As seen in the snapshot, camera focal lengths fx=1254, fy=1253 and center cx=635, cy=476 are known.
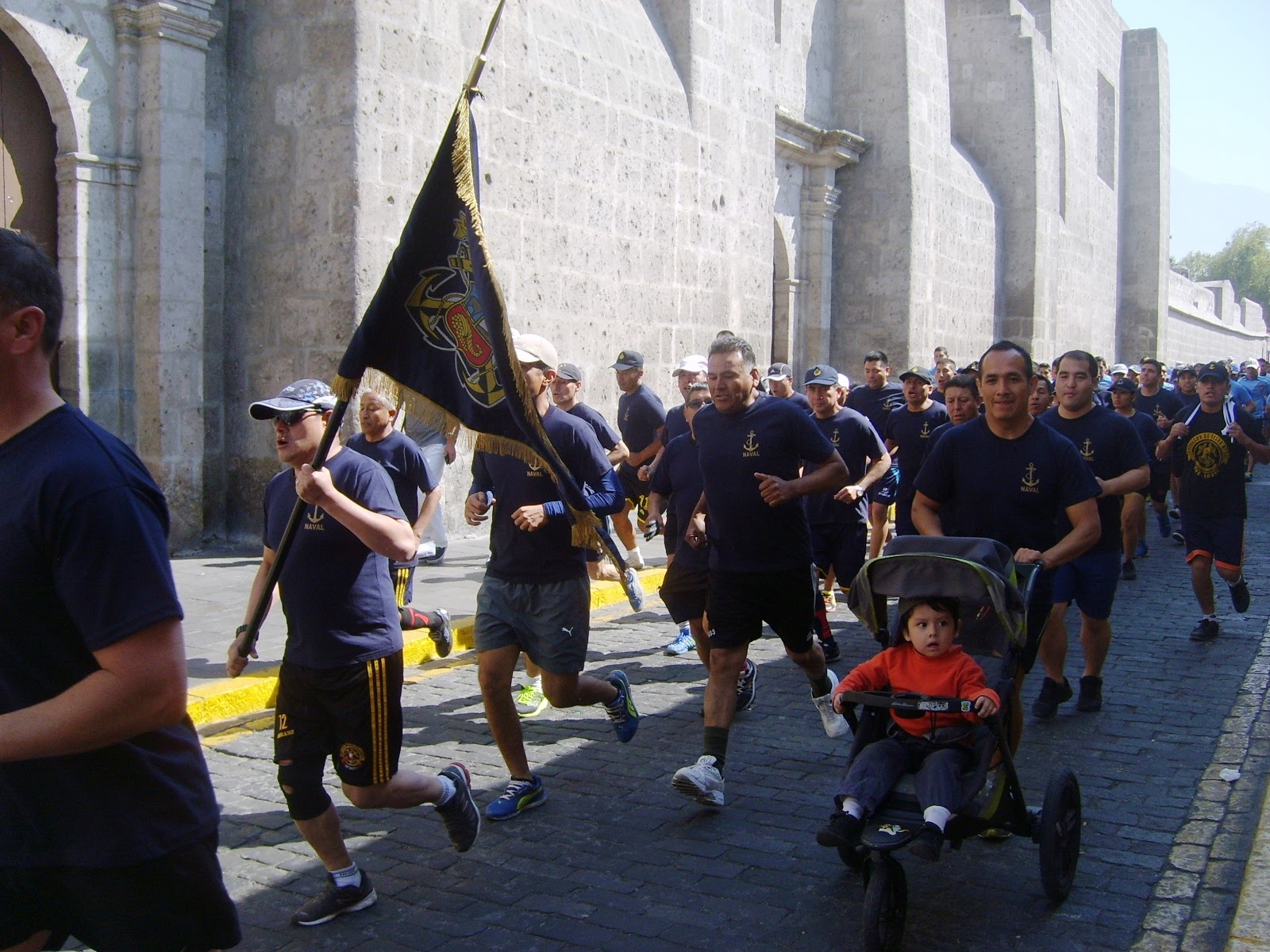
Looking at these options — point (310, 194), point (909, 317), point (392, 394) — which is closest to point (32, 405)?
point (392, 394)

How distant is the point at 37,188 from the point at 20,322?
8.57 metres

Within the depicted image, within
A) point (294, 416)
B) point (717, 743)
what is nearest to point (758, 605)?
point (717, 743)

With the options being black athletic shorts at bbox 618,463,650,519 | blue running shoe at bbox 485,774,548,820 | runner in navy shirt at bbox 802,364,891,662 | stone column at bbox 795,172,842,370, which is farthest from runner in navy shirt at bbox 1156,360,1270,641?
stone column at bbox 795,172,842,370

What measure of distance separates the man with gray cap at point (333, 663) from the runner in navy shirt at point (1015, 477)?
2386 millimetres

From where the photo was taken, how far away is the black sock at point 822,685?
5844 mm

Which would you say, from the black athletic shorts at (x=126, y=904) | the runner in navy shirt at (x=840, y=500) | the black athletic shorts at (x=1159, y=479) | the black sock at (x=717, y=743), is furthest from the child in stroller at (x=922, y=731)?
the black athletic shorts at (x=1159, y=479)

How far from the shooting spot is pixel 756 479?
543cm

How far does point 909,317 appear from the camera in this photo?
20438mm

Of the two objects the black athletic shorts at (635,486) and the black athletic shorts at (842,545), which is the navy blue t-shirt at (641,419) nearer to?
the black athletic shorts at (635,486)

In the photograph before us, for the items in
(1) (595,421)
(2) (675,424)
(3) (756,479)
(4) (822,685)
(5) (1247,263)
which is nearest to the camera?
(3) (756,479)

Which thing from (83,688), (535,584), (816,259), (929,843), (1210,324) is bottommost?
(929,843)

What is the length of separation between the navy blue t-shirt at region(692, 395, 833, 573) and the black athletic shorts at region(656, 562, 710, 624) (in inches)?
38.6

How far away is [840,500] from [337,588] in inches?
178

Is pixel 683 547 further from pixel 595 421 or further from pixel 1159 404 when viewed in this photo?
pixel 1159 404
